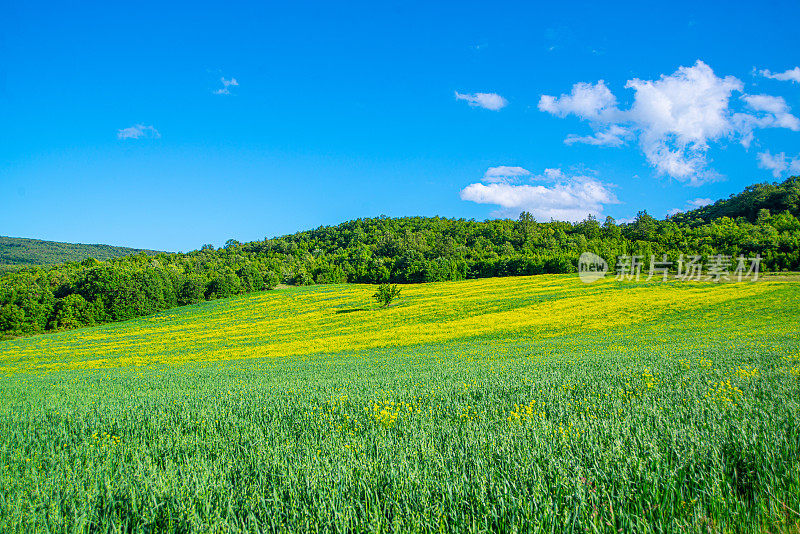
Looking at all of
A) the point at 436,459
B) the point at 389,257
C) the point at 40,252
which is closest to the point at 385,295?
the point at 436,459

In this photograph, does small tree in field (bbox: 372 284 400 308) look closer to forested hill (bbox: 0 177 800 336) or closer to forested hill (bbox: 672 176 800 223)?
forested hill (bbox: 0 177 800 336)

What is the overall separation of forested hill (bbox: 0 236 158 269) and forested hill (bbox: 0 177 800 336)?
78.2 meters

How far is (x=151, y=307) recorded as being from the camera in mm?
71250

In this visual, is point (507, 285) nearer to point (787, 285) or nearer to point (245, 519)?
point (787, 285)

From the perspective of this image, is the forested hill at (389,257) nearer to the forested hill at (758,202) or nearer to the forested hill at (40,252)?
the forested hill at (758,202)

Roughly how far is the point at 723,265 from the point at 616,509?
258 ft

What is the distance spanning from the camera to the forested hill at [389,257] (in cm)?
6438

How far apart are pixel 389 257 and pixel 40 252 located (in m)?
189

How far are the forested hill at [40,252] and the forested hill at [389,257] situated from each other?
78.2 meters

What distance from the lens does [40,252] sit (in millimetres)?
176000

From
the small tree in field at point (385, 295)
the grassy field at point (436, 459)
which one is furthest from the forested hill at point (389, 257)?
the grassy field at point (436, 459)

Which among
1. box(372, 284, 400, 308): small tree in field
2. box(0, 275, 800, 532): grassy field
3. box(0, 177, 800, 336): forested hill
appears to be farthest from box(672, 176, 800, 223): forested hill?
box(0, 275, 800, 532): grassy field

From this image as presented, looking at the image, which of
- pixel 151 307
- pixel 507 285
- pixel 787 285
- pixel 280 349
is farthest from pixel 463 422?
pixel 151 307

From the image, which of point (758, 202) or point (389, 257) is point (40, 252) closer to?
point (389, 257)
